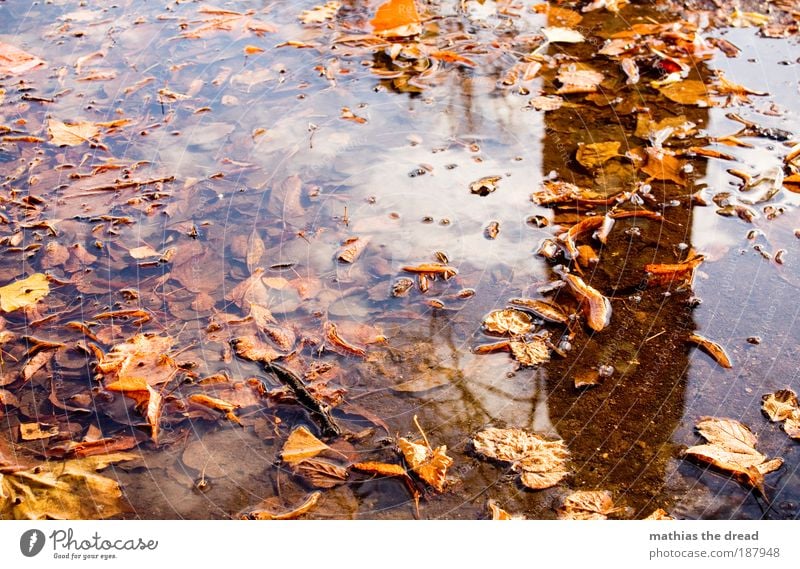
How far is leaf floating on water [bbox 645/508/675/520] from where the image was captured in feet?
5.19

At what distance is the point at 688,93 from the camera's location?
3145mm

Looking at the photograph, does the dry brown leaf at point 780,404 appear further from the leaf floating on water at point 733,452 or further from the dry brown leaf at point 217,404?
the dry brown leaf at point 217,404

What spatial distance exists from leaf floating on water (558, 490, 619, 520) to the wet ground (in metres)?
0.04

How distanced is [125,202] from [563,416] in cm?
177

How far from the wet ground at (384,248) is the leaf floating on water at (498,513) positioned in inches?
0.8

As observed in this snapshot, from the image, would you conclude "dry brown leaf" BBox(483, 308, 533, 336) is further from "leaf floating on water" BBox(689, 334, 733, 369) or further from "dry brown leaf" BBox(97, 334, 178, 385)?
"dry brown leaf" BBox(97, 334, 178, 385)

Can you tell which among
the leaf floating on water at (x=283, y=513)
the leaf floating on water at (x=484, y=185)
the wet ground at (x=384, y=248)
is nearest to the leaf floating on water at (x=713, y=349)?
the wet ground at (x=384, y=248)

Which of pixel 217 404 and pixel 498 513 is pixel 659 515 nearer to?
pixel 498 513

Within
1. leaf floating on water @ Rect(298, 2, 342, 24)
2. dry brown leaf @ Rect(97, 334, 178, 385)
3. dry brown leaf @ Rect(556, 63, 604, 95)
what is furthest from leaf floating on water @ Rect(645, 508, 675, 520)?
leaf floating on water @ Rect(298, 2, 342, 24)

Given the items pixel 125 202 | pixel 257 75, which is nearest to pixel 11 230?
pixel 125 202

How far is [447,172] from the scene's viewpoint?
8.70 ft

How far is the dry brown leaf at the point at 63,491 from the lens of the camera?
1609mm

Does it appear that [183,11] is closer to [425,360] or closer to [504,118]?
[504,118]
